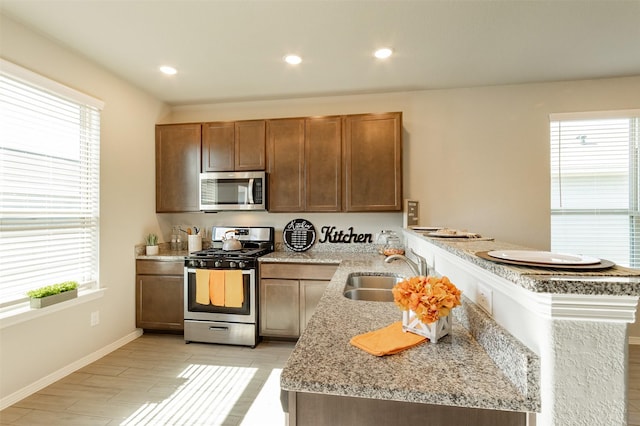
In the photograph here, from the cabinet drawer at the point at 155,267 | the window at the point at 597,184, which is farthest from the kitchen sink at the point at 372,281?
the window at the point at 597,184

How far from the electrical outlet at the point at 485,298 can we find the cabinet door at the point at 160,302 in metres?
2.94

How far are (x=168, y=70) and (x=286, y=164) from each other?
4.64ft

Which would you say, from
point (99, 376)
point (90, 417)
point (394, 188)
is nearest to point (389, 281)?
point (394, 188)

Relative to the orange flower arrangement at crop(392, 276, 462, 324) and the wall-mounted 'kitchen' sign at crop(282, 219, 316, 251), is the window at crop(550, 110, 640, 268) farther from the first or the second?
the orange flower arrangement at crop(392, 276, 462, 324)

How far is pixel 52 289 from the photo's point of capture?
236 cm

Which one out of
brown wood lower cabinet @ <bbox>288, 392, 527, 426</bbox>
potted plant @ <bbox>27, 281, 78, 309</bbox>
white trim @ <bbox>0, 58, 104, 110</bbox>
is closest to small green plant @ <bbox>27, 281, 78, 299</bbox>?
potted plant @ <bbox>27, 281, 78, 309</bbox>

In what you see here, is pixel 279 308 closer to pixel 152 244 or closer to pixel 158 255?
pixel 158 255

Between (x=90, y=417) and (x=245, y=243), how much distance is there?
2.00 m

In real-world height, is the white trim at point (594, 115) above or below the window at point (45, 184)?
above

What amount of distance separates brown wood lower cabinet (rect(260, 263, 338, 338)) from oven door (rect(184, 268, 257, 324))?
118 millimetres

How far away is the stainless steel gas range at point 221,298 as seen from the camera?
3.02 m

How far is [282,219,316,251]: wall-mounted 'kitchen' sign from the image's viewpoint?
3582mm

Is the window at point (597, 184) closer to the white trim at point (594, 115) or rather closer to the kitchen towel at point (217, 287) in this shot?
the white trim at point (594, 115)

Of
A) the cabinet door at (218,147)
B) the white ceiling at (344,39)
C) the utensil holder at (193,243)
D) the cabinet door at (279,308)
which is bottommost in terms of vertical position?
the cabinet door at (279,308)
